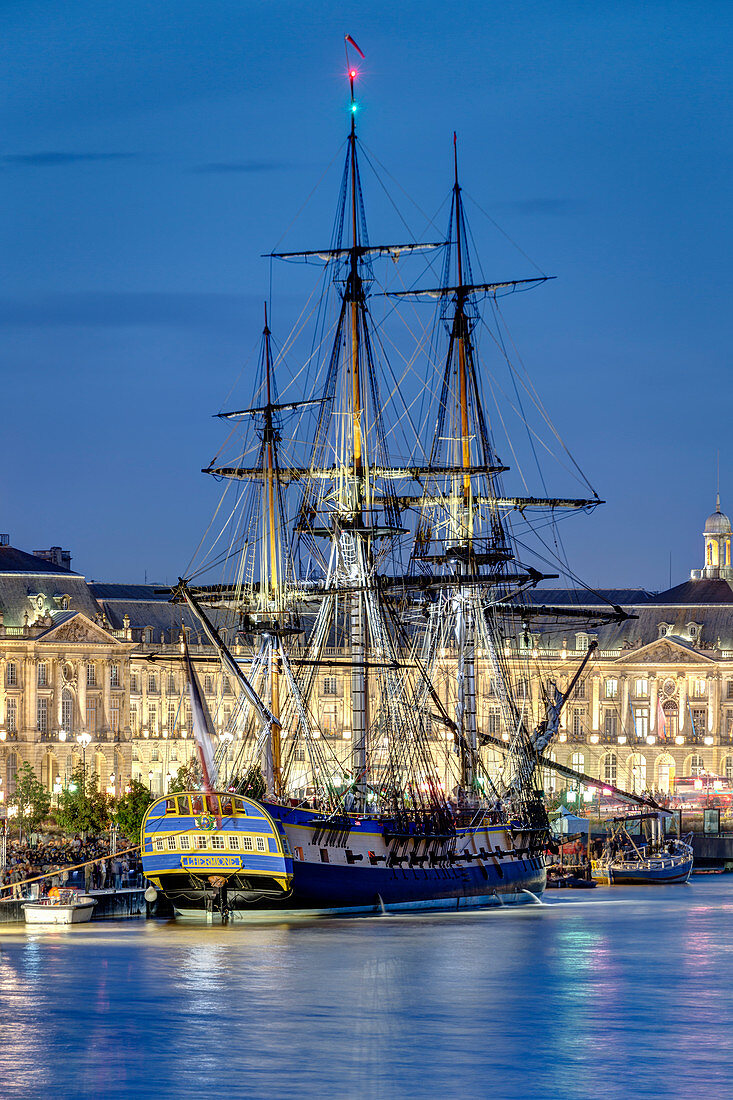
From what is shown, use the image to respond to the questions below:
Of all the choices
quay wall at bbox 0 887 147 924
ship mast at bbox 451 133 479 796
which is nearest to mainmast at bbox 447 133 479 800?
ship mast at bbox 451 133 479 796

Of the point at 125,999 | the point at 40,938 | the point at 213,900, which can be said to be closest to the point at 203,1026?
the point at 125,999

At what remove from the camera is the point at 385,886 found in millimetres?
119938

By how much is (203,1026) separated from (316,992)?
8770 millimetres

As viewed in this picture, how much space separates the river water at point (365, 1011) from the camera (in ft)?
218

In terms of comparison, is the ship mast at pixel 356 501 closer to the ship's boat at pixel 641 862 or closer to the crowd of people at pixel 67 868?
the crowd of people at pixel 67 868

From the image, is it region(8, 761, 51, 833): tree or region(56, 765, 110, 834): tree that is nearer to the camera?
region(56, 765, 110, 834): tree

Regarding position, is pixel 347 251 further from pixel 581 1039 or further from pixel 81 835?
pixel 581 1039

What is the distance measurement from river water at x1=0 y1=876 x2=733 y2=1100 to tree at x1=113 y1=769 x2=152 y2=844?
3821cm

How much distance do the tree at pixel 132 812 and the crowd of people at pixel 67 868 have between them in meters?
9.75

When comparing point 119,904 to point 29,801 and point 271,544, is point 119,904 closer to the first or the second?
point 271,544

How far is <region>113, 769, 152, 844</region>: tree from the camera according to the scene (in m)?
150

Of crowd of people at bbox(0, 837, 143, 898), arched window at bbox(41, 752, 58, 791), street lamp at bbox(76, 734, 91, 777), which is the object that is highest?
street lamp at bbox(76, 734, 91, 777)

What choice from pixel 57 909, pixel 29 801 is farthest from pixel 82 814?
pixel 57 909

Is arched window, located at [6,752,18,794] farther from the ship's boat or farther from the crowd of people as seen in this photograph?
the crowd of people
